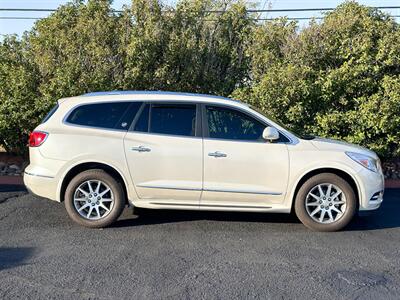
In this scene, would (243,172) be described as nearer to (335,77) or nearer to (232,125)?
(232,125)

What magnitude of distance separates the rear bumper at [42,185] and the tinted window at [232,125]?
2097mm

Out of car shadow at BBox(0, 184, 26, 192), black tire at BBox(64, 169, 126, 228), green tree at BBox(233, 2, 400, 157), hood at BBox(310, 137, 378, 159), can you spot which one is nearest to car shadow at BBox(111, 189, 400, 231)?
black tire at BBox(64, 169, 126, 228)

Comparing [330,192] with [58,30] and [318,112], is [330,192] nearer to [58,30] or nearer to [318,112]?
[318,112]

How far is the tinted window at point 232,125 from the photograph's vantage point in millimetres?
6215

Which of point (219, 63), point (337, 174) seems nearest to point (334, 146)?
point (337, 174)

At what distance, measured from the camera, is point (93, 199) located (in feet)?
20.3

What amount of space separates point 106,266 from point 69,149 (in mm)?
1836

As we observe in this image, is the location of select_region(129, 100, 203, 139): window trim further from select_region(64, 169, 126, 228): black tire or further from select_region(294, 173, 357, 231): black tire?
select_region(294, 173, 357, 231): black tire

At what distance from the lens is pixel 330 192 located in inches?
245

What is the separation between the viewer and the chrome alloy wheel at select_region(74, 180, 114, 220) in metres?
6.16

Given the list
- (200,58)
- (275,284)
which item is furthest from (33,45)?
(275,284)

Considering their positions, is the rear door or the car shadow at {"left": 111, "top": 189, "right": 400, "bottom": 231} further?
the car shadow at {"left": 111, "top": 189, "right": 400, "bottom": 231}

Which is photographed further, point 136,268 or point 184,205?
point 184,205

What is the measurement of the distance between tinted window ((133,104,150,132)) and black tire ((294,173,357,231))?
7.00 ft
